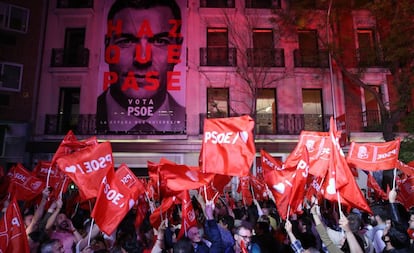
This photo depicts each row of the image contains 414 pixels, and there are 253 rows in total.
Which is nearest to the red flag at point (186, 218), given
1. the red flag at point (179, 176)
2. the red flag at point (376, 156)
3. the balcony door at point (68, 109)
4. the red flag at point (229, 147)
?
the red flag at point (179, 176)

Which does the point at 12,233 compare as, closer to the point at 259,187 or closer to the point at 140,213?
the point at 140,213

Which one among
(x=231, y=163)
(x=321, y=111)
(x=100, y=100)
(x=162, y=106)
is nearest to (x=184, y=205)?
(x=231, y=163)

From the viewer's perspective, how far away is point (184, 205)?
536 cm

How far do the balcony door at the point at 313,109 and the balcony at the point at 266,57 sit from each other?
212 centimetres

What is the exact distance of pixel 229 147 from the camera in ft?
17.9

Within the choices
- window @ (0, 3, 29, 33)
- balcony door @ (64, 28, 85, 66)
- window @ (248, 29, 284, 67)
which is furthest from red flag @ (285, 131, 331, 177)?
window @ (0, 3, 29, 33)

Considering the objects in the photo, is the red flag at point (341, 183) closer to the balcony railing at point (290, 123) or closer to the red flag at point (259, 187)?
the red flag at point (259, 187)

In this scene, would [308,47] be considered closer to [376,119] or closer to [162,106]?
[376,119]

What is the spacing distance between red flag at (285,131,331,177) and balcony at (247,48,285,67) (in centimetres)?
924

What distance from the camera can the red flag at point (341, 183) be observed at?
4.70 metres

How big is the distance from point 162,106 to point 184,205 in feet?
37.0

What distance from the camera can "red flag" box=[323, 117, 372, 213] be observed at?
470 cm

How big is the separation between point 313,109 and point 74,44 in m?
13.1

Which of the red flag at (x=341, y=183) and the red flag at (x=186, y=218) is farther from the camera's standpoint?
the red flag at (x=186, y=218)
